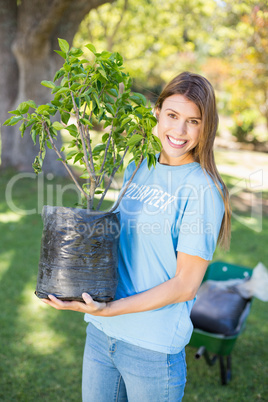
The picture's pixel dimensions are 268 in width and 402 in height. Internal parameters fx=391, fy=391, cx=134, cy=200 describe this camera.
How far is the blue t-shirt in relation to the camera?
148 centimetres

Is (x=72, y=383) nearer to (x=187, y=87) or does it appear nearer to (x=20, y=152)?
(x=187, y=87)

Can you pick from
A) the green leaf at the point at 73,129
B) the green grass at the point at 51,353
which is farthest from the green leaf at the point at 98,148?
the green grass at the point at 51,353

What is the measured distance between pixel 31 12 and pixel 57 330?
583 centimetres

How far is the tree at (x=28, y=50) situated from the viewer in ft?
22.9

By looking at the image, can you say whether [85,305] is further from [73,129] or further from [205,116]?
[205,116]

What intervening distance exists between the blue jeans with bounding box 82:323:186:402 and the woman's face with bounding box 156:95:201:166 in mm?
814

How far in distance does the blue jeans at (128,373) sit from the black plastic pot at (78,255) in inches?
11.0

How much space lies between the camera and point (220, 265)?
4.02 metres

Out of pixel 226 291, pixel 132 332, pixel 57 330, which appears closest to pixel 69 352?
pixel 57 330

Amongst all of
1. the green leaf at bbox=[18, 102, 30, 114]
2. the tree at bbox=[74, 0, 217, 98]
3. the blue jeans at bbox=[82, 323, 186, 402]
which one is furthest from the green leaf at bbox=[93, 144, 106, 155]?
the tree at bbox=[74, 0, 217, 98]

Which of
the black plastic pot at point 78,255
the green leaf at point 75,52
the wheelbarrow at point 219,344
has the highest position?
the green leaf at point 75,52

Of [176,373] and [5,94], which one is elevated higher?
[5,94]

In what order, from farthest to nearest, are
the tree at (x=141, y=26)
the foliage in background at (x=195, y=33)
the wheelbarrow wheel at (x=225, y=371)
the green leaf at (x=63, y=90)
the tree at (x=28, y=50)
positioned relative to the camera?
the tree at (x=141, y=26) → the foliage in background at (x=195, y=33) → the tree at (x=28, y=50) → the wheelbarrow wheel at (x=225, y=371) → the green leaf at (x=63, y=90)

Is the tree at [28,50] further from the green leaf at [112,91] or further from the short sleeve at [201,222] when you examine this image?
the short sleeve at [201,222]
